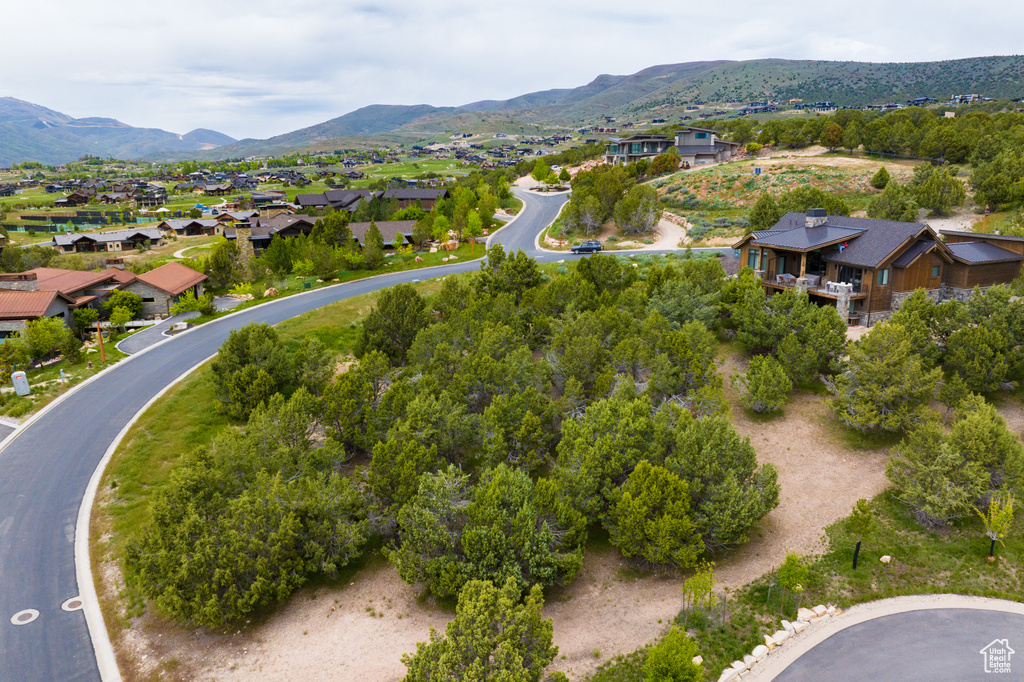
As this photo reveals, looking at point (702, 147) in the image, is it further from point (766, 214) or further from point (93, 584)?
point (93, 584)

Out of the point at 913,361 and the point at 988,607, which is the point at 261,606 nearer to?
the point at 988,607

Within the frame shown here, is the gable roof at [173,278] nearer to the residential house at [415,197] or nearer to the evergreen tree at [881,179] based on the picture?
the residential house at [415,197]

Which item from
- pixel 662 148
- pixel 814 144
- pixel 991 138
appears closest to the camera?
pixel 991 138

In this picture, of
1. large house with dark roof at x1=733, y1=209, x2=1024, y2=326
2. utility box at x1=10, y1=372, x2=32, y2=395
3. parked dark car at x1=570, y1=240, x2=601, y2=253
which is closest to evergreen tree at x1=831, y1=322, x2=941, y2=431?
large house with dark roof at x1=733, y1=209, x2=1024, y2=326

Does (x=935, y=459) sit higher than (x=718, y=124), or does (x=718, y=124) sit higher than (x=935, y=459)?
(x=718, y=124)

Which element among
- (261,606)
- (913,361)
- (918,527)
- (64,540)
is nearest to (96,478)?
(64,540)

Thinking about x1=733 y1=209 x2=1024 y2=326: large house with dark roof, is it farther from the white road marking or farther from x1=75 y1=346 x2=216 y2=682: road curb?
the white road marking

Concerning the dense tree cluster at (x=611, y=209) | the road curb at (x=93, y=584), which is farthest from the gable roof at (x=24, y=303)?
the dense tree cluster at (x=611, y=209)
